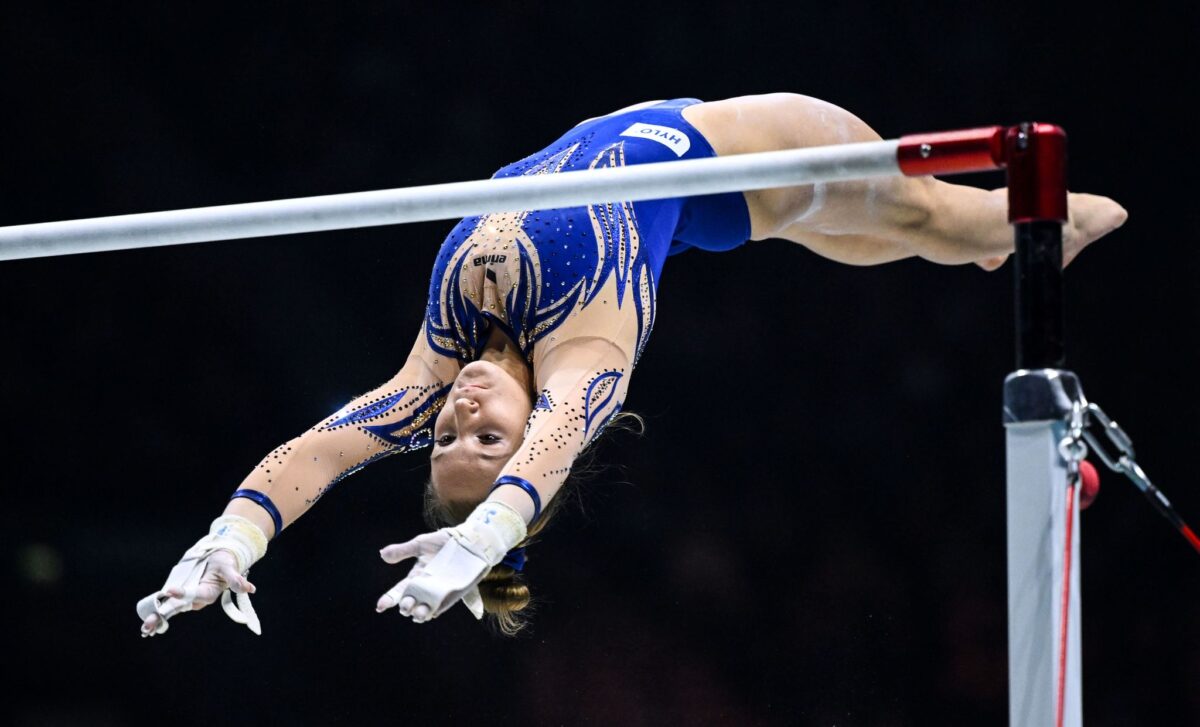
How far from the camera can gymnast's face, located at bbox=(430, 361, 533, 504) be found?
249 cm

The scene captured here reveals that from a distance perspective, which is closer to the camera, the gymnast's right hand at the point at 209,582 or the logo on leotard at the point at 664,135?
the gymnast's right hand at the point at 209,582

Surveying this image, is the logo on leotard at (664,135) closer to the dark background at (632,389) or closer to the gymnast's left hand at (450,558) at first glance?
the gymnast's left hand at (450,558)

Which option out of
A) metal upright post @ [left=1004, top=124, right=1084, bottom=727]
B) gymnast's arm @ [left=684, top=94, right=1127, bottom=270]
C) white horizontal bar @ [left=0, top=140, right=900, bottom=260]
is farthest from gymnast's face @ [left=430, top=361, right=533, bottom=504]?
metal upright post @ [left=1004, top=124, right=1084, bottom=727]

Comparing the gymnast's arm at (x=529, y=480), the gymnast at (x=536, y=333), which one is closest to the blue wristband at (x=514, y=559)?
the gymnast at (x=536, y=333)

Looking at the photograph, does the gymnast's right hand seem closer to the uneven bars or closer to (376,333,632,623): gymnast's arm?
(376,333,632,623): gymnast's arm

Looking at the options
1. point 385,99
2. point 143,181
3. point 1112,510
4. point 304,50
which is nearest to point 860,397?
point 1112,510

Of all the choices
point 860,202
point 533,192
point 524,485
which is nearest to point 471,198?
point 533,192

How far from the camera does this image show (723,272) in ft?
13.3

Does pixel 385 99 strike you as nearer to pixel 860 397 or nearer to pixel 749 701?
pixel 860 397

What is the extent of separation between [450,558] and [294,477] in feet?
1.89

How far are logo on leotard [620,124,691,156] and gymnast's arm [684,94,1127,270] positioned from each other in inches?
2.4

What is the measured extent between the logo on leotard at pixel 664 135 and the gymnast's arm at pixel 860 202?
62mm

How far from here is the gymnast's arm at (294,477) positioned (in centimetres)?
228

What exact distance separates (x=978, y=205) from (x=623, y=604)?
1.57m
